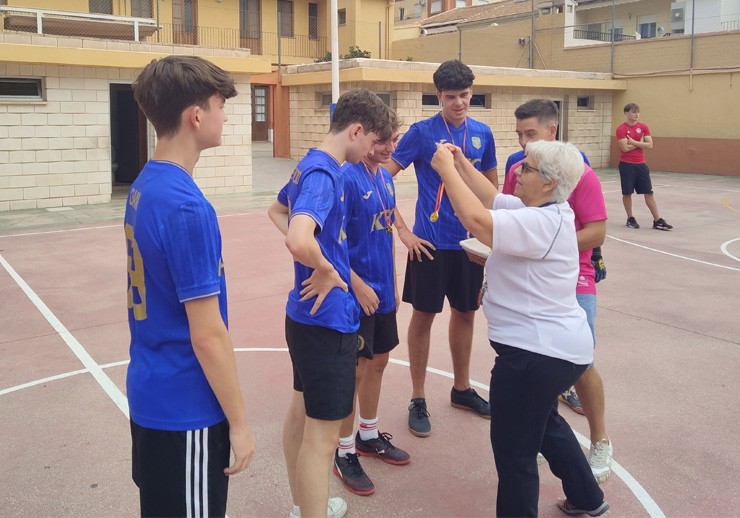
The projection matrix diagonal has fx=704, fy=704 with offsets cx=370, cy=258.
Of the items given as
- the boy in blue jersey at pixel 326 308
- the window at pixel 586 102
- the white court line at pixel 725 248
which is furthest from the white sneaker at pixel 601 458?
the window at pixel 586 102

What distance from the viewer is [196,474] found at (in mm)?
2045

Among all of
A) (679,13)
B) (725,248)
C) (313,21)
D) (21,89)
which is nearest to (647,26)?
(679,13)

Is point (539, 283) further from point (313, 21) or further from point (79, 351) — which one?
point (313, 21)

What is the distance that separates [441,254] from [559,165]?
65.9 inches

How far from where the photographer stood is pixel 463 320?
448 cm

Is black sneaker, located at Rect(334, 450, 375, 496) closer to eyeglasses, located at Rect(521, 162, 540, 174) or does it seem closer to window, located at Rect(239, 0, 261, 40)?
eyeglasses, located at Rect(521, 162, 540, 174)

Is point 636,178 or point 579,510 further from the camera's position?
point 636,178

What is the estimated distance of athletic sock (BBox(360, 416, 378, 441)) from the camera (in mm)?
3863

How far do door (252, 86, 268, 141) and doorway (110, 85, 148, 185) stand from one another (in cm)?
1275

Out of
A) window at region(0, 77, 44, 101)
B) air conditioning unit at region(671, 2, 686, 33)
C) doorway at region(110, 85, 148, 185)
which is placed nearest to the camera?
→ window at region(0, 77, 44, 101)

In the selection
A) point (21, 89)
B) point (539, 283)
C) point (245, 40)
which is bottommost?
point (539, 283)

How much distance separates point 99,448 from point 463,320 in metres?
2.28

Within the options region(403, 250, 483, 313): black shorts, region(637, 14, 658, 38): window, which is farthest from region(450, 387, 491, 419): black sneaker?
region(637, 14, 658, 38): window

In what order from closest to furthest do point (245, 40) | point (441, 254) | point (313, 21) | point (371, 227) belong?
Result: point (371, 227), point (441, 254), point (245, 40), point (313, 21)
